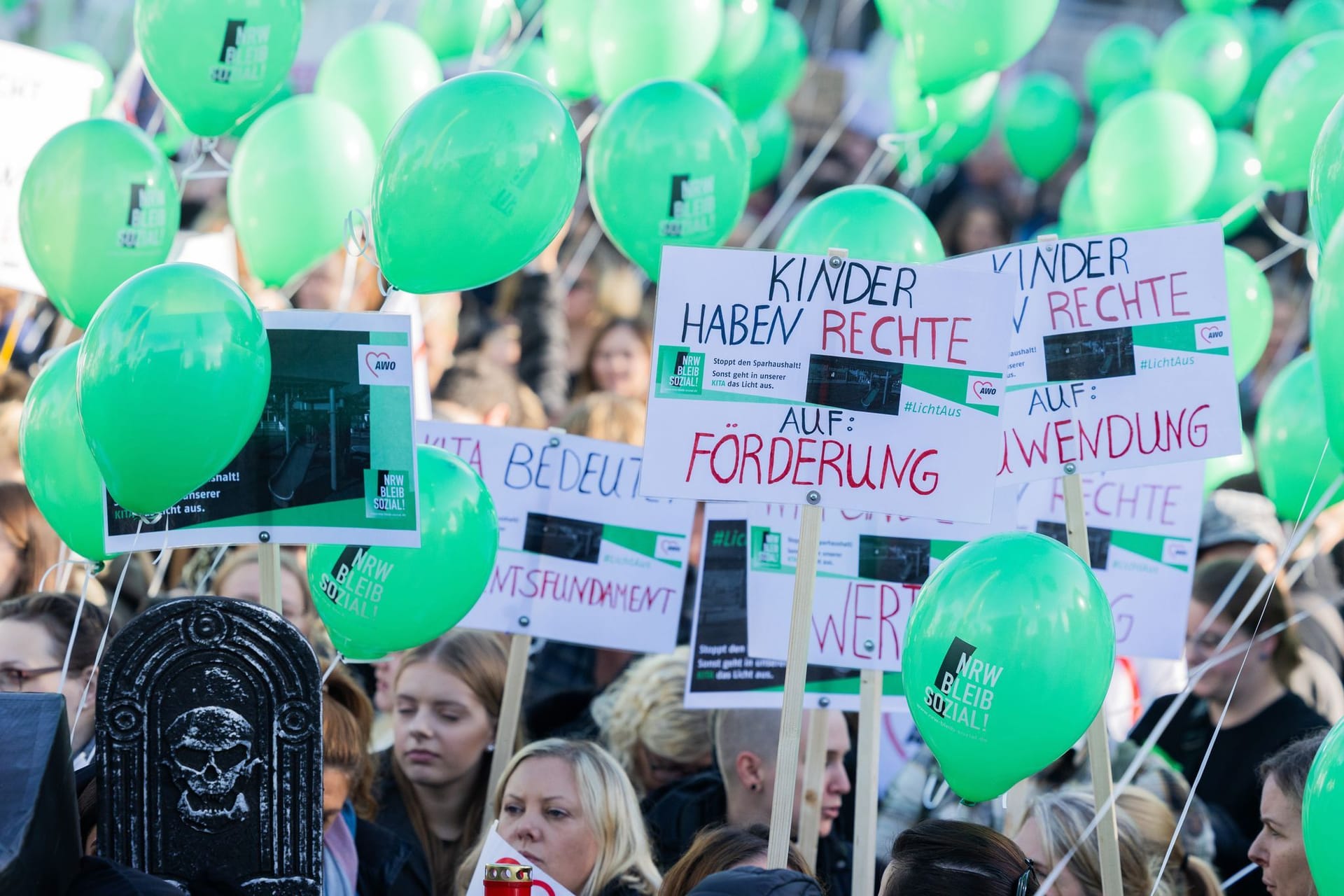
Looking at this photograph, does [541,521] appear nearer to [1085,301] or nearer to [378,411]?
[378,411]

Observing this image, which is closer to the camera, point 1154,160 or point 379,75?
point 379,75

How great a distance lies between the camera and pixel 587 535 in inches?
152

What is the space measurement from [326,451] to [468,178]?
1.90ft

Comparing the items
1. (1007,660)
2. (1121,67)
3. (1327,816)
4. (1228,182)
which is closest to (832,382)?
(1007,660)

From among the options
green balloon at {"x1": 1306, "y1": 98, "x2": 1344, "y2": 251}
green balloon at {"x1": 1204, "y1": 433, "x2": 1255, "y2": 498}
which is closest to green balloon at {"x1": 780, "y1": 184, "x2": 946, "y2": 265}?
green balloon at {"x1": 1306, "y1": 98, "x2": 1344, "y2": 251}

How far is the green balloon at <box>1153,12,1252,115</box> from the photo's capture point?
6.55 metres

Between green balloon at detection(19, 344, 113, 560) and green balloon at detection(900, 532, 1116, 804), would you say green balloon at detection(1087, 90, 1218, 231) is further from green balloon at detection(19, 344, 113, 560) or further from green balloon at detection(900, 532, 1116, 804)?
green balloon at detection(19, 344, 113, 560)

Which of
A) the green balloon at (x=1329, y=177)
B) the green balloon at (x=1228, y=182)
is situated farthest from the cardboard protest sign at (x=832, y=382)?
the green balloon at (x=1228, y=182)

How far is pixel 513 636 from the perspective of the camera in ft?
12.6

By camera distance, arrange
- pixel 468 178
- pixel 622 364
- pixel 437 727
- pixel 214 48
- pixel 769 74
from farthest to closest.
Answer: pixel 769 74 → pixel 622 364 → pixel 437 727 → pixel 214 48 → pixel 468 178

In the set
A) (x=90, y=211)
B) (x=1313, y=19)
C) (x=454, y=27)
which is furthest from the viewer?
(x=1313, y=19)

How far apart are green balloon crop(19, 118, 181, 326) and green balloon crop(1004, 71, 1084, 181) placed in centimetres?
528

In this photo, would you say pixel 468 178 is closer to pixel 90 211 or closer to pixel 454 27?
pixel 90 211

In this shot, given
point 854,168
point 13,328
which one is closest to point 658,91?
point 13,328
